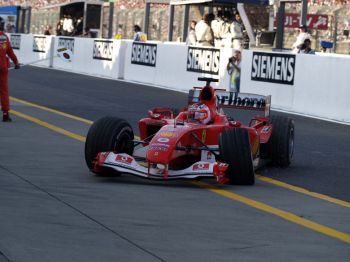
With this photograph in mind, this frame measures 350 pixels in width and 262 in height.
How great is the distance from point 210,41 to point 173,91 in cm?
320

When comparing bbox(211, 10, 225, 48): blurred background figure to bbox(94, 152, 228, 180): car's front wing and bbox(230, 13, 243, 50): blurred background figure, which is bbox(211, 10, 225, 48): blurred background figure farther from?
bbox(94, 152, 228, 180): car's front wing

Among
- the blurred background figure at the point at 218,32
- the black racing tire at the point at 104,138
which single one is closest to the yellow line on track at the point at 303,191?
the black racing tire at the point at 104,138

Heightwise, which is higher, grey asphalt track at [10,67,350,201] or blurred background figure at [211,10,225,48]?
blurred background figure at [211,10,225,48]

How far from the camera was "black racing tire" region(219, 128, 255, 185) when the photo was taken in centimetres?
987

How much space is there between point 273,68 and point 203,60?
4170 mm

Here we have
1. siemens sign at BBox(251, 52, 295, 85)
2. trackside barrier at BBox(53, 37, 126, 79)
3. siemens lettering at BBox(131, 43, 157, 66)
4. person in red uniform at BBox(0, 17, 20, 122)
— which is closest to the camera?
person in red uniform at BBox(0, 17, 20, 122)

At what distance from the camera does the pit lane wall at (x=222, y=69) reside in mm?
20500

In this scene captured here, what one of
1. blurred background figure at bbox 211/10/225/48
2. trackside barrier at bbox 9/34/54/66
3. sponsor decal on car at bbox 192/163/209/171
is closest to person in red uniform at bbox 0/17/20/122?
sponsor decal on car at bbox 192/163/209/171

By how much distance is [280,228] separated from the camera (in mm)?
8039

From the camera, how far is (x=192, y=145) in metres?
10.5

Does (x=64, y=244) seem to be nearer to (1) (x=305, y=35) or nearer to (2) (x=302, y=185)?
(2) (x=302, y=185)

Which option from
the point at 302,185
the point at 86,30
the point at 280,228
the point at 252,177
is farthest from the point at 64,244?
the point at 86,30

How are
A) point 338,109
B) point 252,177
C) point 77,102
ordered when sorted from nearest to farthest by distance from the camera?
point 252,177, point 338,109, point 77,102

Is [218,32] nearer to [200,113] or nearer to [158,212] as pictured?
[200,113]
